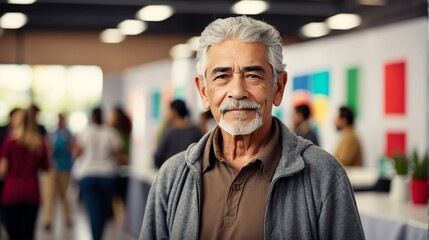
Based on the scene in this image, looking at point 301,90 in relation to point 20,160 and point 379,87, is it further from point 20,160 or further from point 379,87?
point 20,160

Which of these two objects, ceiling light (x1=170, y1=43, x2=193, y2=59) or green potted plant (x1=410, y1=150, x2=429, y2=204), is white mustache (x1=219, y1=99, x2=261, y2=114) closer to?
green potted plant (x1=410, y1=150, x2=429, y2=204)

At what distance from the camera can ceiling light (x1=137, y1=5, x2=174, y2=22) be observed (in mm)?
15436

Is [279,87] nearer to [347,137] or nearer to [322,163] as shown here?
[322,163]

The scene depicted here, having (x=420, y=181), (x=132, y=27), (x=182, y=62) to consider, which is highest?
(x=132, y=27)

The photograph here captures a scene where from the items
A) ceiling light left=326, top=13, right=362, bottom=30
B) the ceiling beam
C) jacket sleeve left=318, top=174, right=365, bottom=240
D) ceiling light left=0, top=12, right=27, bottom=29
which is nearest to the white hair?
jacket sleeve left=318, top=174, right=365, bottom=240

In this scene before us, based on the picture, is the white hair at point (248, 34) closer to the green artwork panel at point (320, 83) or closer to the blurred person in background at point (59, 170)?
the green artwork panel at point (320, 83)

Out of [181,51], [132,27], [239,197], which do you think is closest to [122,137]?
[239,197]

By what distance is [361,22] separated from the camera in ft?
52.7

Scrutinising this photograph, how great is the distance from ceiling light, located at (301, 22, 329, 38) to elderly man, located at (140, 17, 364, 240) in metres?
15.6

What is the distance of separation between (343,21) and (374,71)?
24.5 feet

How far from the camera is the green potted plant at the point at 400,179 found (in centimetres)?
536

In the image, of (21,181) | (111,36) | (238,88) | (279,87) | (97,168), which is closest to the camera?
(238,88)

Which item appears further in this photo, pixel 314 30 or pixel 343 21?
pixel 314 30

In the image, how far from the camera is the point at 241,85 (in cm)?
216
